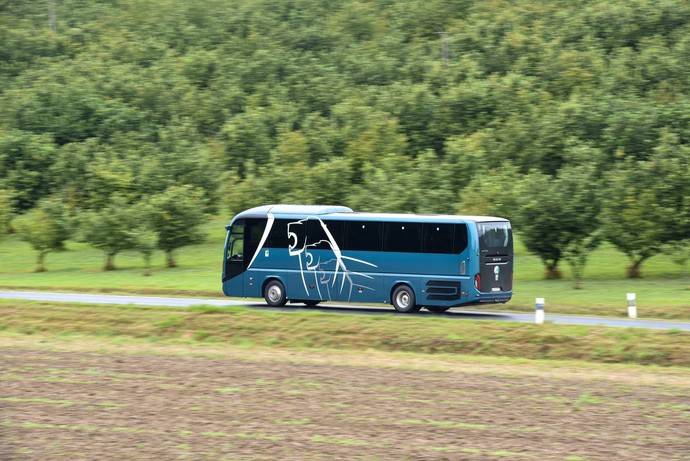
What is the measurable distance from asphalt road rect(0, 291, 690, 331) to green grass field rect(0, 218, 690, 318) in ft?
5.50

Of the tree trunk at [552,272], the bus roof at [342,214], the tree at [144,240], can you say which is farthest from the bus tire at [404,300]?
the tree at [144,240]

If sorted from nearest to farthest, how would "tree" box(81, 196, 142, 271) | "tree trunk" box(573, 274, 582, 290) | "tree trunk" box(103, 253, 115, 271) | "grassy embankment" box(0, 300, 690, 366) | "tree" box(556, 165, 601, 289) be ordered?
"grassy embankment" box(0, 300, 690, 366)
"tree trunk" box(573, 274, 582, 290)
"tree" box(556, 165, 601, 289)
"tree" box(81, 196, 142, 271)
"tree trunk" box(103, 253, 115, 271)

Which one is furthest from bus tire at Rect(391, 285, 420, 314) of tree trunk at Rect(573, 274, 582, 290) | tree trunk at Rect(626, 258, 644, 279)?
tree trunk at Rect(626, 258, 644, 279)

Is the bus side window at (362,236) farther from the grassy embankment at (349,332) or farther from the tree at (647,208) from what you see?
the tree at (647,208)

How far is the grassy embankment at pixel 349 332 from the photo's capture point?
75.8 feet

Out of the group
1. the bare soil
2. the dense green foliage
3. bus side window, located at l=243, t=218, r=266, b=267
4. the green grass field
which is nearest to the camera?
the bare soil

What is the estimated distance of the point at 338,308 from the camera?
111 ft

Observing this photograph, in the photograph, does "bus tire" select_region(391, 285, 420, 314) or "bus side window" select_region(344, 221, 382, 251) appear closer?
"bus tire" select_region(391, 285, 420, 314)

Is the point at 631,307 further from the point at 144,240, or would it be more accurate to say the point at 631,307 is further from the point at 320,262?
the point at 144,240

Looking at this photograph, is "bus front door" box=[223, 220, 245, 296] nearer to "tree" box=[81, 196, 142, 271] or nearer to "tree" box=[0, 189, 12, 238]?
"tree" box=[81, 196, 142, 271]

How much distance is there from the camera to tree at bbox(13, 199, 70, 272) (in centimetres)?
5125

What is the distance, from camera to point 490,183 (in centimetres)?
5056

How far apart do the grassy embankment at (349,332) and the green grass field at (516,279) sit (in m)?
7.17

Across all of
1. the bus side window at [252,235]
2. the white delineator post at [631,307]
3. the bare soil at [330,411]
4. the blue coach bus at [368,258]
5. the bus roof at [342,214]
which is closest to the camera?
the bare soil at [330,411]
